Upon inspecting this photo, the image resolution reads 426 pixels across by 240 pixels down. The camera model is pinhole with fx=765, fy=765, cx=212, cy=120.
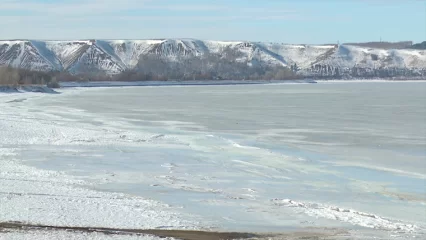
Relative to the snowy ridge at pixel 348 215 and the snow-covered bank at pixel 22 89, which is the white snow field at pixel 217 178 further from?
the snow-covered bank at pixel 22 89

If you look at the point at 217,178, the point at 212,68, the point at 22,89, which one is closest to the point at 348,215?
the point at 217,178

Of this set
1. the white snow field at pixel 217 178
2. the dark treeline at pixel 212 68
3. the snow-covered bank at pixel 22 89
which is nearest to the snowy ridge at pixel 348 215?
the white snow field at pixel 217 178

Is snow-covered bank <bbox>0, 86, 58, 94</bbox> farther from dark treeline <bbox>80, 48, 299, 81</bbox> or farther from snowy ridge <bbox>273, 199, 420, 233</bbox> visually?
dark treeline <bbox>80, 48, 299, 81</bbox>

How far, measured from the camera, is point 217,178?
13.3 metres

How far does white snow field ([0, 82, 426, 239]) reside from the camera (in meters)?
9.38

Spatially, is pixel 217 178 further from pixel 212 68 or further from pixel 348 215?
pixel 212 68

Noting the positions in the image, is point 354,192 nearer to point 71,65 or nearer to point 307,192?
point 307,192

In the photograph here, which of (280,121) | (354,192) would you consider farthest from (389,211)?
(280,121)

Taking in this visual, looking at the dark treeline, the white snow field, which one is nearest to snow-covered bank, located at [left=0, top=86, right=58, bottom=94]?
the white snow field

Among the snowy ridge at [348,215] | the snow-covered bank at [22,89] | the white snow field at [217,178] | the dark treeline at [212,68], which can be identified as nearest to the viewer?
the snowy ridge at [348,215]

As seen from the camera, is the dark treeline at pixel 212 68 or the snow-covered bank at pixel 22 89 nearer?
the snow-covered bank at pixel 22 89

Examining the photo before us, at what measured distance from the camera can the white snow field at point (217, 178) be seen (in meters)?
9.38

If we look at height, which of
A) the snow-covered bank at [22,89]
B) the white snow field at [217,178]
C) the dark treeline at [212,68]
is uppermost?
the white snow field at [217,178]

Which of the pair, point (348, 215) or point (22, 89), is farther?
point (22, 89)
